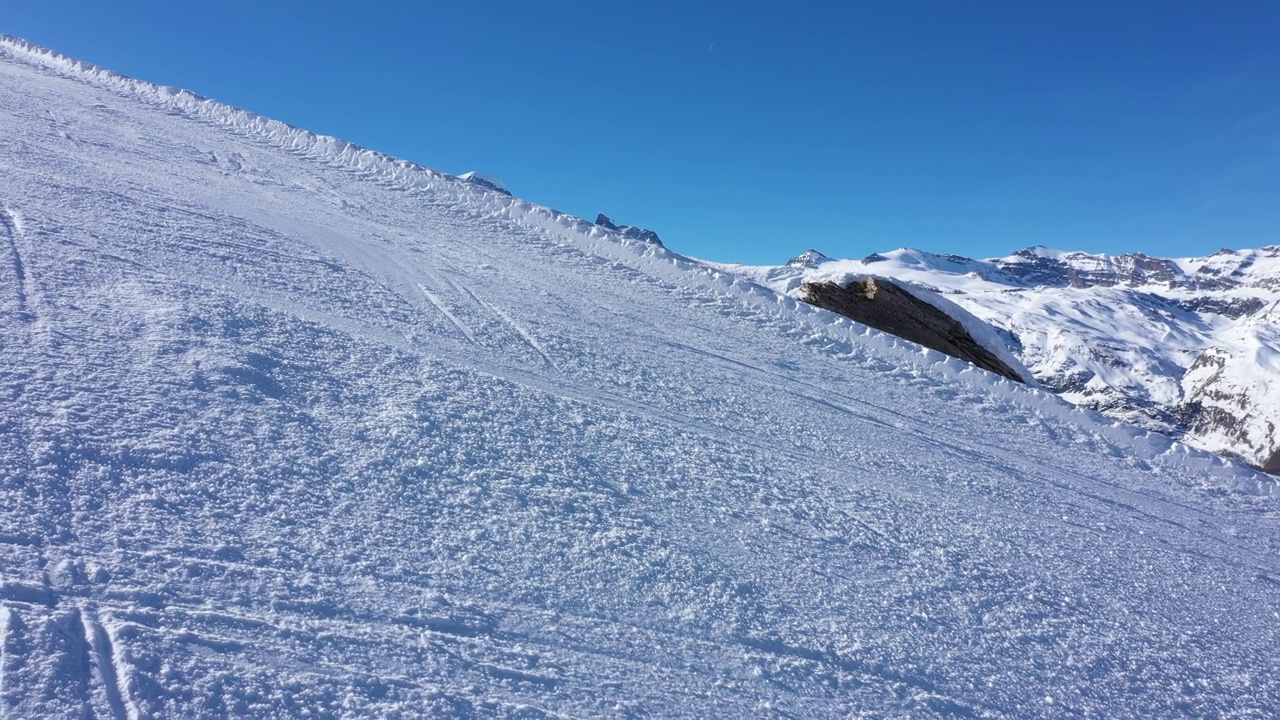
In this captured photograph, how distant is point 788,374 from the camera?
372 inches

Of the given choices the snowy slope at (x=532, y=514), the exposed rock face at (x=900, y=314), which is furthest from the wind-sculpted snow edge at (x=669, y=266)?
the exposed rock face at (x=900, y=314)

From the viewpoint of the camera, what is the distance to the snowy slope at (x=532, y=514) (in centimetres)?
362

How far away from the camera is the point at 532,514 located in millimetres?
5113

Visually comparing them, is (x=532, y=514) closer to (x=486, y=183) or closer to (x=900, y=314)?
(x=900, y=314)

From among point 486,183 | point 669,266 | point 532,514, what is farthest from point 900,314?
point 486,183

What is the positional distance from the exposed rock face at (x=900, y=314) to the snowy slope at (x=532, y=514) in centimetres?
427

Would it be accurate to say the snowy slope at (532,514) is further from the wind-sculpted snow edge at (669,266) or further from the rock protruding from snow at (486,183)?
the rock protruding from snow at (486,183)

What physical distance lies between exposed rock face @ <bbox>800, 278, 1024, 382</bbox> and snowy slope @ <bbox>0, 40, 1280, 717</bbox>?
427 centimetres

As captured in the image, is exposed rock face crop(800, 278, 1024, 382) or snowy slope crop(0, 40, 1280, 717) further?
exposed rock face crop(800, 278, 1024, 382)

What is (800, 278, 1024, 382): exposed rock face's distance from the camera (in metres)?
14.7

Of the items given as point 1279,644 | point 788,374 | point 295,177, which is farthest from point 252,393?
point 295,177

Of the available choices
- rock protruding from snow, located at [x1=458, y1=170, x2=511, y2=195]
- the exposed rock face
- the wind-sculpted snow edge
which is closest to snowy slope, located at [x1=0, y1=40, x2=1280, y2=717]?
the wind-sculpted snow edge

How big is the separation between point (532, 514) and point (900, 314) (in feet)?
39.5

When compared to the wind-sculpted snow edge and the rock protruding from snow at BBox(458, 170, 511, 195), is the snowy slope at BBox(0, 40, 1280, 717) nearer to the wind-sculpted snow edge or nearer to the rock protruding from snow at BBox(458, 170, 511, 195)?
the wind-sculpted snow edge
